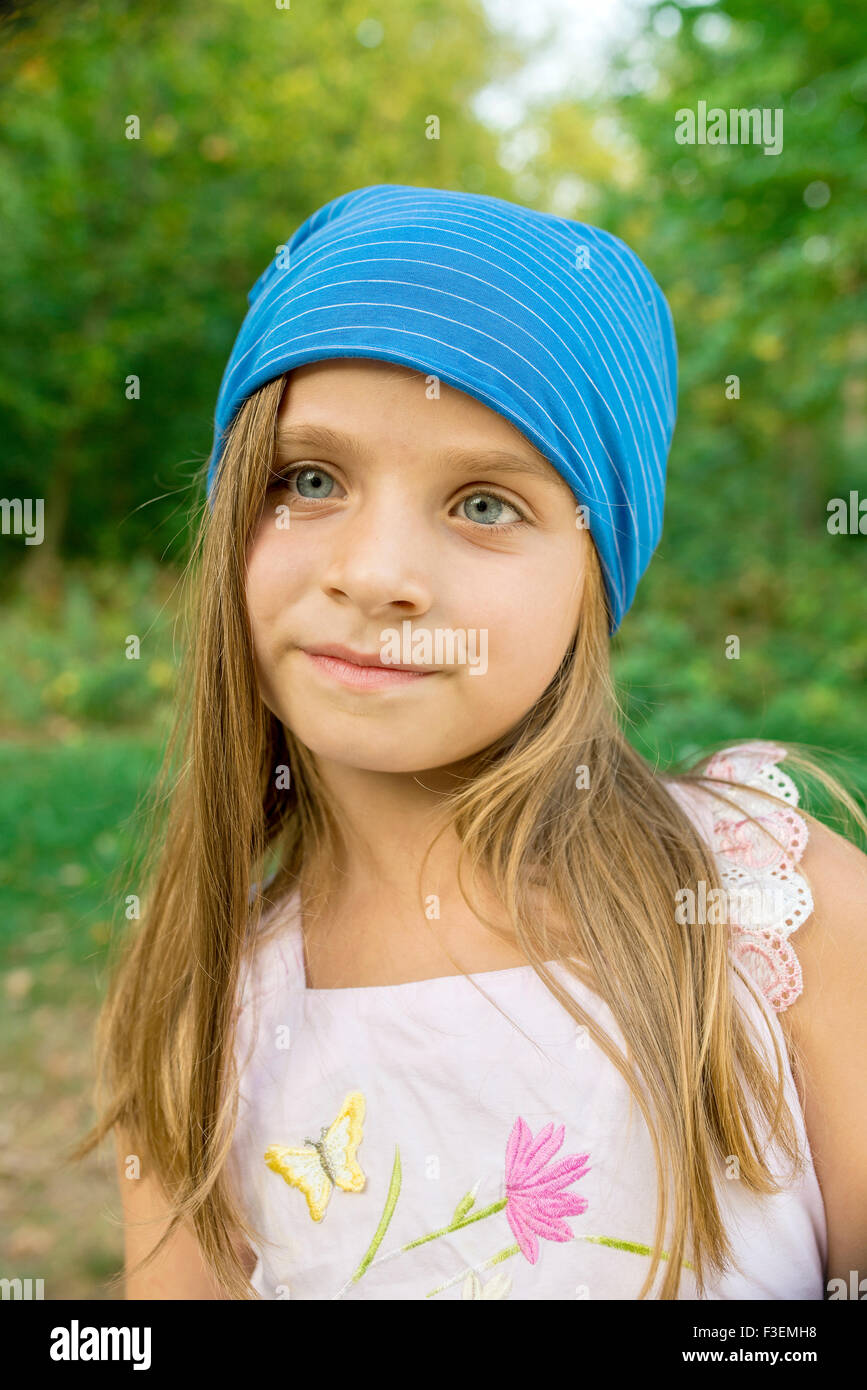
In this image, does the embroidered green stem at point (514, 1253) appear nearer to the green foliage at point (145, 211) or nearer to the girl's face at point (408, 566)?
the girl's face at point (408, 566)

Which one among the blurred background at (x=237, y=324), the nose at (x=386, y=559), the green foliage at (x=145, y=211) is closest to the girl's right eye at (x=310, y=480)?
the nose at (x=386, y=559)

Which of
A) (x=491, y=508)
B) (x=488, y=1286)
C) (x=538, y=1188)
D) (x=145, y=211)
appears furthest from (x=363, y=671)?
(x=145, y=211)

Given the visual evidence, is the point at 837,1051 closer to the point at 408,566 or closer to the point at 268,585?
the point at 408,566

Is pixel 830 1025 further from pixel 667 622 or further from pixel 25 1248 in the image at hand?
pixel 667 622

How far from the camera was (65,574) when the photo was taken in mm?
10156

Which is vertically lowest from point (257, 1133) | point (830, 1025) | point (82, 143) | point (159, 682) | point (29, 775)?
point (257, 1133)

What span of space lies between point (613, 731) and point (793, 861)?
33cm

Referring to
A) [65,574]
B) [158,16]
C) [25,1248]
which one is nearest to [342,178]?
[158,16]

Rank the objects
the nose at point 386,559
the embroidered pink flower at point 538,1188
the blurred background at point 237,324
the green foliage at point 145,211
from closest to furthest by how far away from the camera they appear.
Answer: the nose at point 386,559
the embroidered pink flower at point 538,1188
the blurred background at point 237,324
the green foliage at point 145,211

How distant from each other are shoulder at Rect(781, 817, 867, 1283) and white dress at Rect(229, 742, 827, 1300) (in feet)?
0.07

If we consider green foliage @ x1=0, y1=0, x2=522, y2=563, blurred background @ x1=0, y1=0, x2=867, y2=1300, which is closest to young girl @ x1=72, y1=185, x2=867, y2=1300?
blurred background @ x1=0, y1=0, x2=867, y2=1300

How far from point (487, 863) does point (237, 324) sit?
9806 mm

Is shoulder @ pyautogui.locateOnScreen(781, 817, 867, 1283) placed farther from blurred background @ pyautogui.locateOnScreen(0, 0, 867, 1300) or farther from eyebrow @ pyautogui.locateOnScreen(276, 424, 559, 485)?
blurred background @ pyautogui.locateOnScreen(0, 0, 867, 1300)

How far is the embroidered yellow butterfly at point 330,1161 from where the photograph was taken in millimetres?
1459
